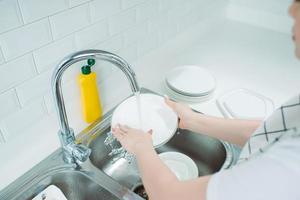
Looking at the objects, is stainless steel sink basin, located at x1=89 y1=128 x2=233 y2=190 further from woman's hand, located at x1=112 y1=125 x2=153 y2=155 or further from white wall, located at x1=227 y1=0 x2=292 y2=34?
white wall, located at x1=227 y1=0 x2=292 y2=34

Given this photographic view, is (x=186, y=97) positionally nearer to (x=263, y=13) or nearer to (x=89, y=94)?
(x=89, y=94)

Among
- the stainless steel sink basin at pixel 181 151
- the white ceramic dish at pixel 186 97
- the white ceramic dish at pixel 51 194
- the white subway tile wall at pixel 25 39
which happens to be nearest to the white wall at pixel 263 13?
the white ceramic dish at pixel 186 97

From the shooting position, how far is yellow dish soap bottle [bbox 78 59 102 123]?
0.98 meters

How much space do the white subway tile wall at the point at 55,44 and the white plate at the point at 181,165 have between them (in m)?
0.31

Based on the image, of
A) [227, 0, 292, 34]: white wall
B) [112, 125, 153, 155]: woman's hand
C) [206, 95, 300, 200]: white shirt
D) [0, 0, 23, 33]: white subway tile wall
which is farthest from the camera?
[227, 0, 292, 34]: white wall

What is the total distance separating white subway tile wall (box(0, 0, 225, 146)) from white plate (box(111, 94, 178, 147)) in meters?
0.17

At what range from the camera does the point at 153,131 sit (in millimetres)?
1016

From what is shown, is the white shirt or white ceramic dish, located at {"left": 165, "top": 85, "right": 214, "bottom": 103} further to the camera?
white ceramic dish, located at {"left": 165, "top": 85, "right": 214, "bottom": 103}

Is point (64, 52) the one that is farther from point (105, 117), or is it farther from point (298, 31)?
point (298, 31)

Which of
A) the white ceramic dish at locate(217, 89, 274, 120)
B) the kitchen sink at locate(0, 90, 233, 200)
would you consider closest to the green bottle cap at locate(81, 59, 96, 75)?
the kitchen sink at locate(0, 90, 233, 200)

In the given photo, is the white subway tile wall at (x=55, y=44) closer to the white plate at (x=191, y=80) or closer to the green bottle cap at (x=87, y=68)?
the green bottle cap at (x=87, y=68)

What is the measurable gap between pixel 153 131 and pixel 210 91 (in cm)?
35

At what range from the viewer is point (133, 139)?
2.95ft

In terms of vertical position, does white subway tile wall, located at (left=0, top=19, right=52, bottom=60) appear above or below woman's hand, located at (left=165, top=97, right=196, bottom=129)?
above
